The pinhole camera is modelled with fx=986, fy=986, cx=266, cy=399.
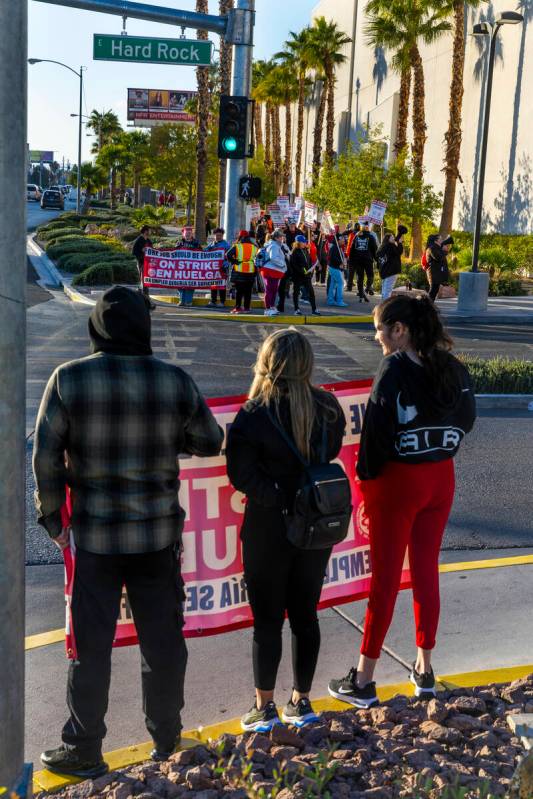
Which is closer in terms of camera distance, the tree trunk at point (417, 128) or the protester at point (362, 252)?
the protester at point (362, 252)

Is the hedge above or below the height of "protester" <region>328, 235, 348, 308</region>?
below

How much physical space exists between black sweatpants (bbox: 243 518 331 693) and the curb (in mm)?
259

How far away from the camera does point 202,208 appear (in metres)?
37.5

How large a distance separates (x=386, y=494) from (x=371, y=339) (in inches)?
529

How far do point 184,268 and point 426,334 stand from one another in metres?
17.6

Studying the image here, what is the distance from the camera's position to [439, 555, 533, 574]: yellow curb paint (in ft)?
20.5

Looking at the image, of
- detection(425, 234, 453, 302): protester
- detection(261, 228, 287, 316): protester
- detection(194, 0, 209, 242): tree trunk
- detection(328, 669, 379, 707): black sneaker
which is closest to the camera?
detection(328, 669, 379, 707): black sneaker

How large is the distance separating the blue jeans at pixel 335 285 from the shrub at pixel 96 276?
6223mm

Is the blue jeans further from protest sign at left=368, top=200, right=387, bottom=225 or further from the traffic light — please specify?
protest sign at left=368, top=200, right=387, bottom=225

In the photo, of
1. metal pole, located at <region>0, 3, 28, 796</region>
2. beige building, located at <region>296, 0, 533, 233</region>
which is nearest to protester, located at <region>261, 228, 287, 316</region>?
metal pole, located at <region>0, 3, 28, 796</region>

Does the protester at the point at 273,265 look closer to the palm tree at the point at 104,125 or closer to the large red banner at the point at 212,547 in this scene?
the large red banner at the point at 212,547

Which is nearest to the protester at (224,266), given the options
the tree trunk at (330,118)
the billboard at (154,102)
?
the tree trunk at (330,118)

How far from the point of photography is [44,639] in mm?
5059

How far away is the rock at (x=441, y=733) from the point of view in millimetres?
3795
